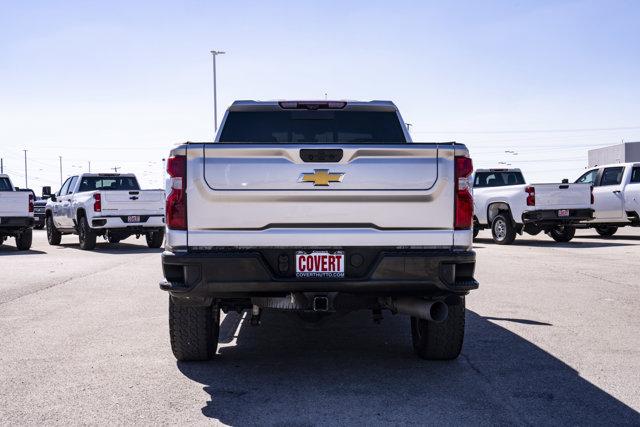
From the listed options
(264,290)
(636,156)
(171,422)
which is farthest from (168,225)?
(636,156)

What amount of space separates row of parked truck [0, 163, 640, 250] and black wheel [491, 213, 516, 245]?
0.03 meters

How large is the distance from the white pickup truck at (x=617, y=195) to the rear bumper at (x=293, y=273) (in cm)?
1570

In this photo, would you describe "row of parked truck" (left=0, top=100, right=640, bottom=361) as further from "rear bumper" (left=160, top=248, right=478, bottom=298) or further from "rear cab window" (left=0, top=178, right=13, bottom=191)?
"rear cab window" (left=0, top=178, right=13, bottom=191)

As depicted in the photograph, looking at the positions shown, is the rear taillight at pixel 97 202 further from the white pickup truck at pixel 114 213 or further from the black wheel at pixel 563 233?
the black wheel at pixel 563 233

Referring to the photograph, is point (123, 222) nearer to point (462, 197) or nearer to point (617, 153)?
point (462, 197)

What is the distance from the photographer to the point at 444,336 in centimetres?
531

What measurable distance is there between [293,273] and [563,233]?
53.3 feet

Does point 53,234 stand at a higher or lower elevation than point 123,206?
lower

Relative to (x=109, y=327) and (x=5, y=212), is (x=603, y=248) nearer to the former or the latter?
(x=109, y=327)

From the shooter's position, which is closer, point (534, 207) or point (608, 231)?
point (534, 207)

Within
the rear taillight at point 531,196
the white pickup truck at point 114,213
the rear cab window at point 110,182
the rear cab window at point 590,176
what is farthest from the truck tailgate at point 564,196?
the rear cab window at point 110,182

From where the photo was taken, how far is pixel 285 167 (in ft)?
15.1

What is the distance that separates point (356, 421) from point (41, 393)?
83.0 inches

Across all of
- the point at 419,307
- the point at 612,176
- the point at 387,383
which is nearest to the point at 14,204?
the point at 387,383
